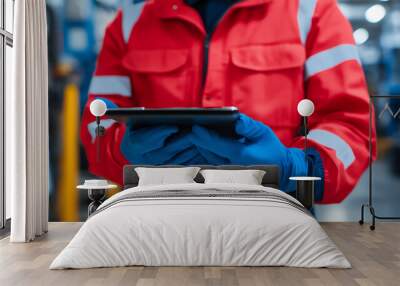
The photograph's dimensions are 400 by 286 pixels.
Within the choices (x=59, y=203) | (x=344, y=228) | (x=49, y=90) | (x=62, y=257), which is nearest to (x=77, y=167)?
(x=59, y=203)

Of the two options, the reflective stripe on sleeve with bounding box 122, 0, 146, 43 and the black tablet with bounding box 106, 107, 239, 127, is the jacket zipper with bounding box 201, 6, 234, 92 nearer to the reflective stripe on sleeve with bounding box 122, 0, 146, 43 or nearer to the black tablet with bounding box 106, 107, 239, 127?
the black tablet with bounding box 106, 107, 239, 127

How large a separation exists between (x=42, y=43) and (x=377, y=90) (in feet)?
11.5

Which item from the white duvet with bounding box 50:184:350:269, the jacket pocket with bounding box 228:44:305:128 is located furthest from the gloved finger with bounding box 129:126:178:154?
the white duvet with bounding box 50:184:350:269

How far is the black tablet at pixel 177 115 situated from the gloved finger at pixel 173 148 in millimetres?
173

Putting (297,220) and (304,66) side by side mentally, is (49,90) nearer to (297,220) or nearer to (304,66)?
(304,66)

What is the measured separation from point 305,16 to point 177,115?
1.75m

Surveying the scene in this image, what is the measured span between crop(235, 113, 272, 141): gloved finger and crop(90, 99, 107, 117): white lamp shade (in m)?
1.40

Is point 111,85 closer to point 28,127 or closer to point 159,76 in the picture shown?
point 159,76

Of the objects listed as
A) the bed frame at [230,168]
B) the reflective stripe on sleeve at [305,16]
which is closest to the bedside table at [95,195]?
the bed frame at [230,168]

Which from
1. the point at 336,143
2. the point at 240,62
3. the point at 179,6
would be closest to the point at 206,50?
the point at 240,62

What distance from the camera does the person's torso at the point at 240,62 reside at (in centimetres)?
590

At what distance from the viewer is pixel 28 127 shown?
5035 mm

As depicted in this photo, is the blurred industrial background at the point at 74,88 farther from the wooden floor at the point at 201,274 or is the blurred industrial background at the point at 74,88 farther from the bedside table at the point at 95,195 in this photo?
the wooden floor at the point at 201,274

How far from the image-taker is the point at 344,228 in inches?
223
